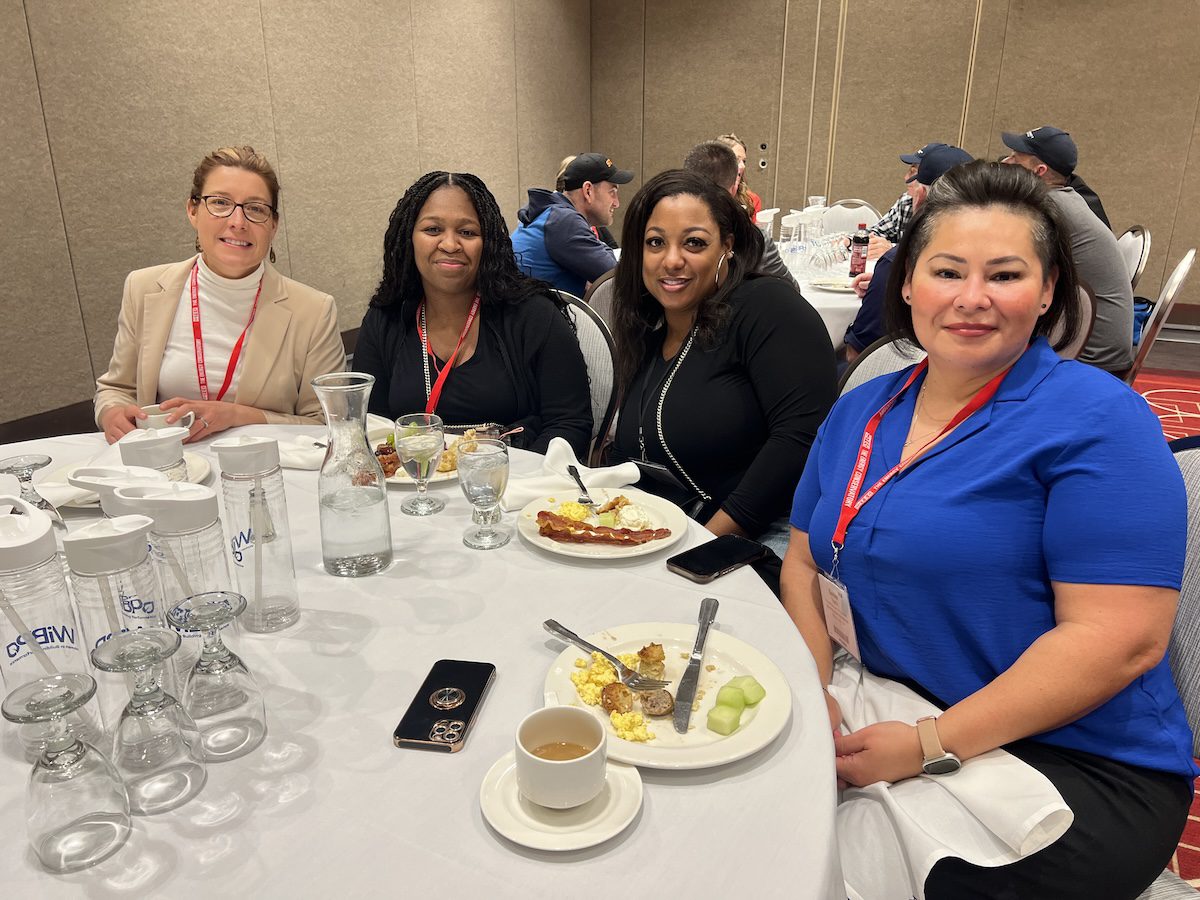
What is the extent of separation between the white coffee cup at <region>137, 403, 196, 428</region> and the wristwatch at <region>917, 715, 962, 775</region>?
154cm

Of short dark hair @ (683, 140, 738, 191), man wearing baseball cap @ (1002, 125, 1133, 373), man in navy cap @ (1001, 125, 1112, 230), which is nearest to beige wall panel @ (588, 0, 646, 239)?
short dark hair @ (683, 140, 738, 191)

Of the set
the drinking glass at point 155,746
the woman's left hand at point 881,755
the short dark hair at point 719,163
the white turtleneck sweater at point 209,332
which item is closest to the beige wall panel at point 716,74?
the short dark hair at point 719,163

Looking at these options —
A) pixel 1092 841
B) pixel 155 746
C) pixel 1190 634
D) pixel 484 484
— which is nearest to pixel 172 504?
pixel 155 746

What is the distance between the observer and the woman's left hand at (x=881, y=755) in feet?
3.69

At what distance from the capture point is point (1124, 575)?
1094mm

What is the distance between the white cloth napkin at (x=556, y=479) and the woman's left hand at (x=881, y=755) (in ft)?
2.24

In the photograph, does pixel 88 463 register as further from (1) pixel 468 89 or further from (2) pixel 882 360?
(1) pixel 468 89

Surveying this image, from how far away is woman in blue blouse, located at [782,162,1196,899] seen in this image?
1.09m

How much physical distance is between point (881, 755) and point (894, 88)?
8515 millimetres

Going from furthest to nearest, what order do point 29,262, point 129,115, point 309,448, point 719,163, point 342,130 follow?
point 342,130
point 719,163
point 129,115
point 29,262
point 309,448

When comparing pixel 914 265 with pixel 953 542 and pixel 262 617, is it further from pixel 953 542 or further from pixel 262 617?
pixel 262 617

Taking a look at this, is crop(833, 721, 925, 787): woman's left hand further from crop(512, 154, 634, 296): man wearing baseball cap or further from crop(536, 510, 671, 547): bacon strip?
crop(512, 154, 634, 296): man wearing baseball cap

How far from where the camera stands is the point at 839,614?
1.36 m

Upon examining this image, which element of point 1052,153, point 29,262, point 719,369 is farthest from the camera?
point 1052,153
